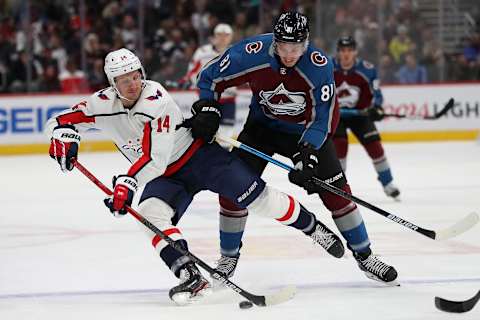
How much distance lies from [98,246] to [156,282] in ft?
3.44

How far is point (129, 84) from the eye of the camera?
3740mm

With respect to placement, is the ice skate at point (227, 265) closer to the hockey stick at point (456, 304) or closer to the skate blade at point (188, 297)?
the skate blade at point (188, 297)

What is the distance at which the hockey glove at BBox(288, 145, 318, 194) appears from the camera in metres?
3.97

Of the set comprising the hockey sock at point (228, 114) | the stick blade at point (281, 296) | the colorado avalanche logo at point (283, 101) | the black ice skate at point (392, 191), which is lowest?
the hockey sock at point (228, 114)

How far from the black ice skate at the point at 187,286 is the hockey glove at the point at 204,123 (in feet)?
1.65

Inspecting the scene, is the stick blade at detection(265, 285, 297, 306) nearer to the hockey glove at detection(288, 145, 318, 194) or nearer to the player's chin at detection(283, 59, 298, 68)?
the hockey glove at detection(288, 145, 318, 194)

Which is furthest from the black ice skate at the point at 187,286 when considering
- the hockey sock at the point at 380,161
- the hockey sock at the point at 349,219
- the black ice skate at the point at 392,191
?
the hockey sock at the point at 380,161

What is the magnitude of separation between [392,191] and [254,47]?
2.93m

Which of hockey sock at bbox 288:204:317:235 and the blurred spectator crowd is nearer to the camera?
hockey sock at bbox 288:204:317:235

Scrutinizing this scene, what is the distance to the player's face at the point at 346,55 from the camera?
6.86 m

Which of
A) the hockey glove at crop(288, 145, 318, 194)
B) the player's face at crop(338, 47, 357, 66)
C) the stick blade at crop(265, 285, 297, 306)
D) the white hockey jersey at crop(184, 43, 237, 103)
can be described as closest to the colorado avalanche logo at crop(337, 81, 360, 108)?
the player's face at crop(338, 47, 357, 66)

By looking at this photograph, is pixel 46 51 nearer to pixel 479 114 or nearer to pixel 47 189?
pixel 47 189

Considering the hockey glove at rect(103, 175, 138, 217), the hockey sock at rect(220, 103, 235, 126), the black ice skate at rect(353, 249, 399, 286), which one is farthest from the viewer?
the hockey sock at rect(220, 103, 235, 126)

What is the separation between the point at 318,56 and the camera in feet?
13.4
